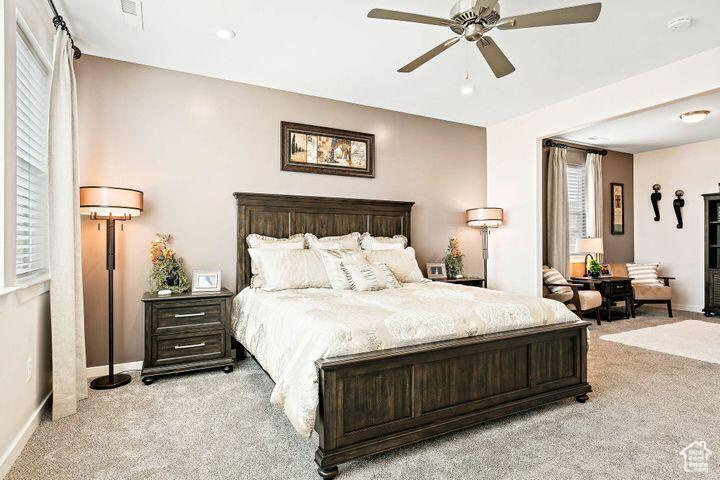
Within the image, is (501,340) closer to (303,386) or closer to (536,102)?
(303,386)

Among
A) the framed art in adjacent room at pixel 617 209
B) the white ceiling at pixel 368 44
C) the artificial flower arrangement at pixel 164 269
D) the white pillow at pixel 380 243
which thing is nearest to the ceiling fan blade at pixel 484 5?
the white ceiling at pixel 368 44

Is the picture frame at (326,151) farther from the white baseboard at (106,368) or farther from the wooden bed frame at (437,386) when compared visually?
Answer: the wooden bed frame at (437,386)

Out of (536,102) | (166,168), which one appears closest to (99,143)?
(166,168)

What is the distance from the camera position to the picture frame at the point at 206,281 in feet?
12.2

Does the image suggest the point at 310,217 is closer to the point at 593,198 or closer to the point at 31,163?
the point at 31,163

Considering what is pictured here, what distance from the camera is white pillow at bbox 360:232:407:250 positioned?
4.39 m

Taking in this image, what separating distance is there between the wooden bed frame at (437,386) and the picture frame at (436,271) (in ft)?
7.08

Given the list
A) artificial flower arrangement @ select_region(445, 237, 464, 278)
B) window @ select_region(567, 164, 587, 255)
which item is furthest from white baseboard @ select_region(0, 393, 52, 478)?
window @ select_region(567, 164, 587, 255)

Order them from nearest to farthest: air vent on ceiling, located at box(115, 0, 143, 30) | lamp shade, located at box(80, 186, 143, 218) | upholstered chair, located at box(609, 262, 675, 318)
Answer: air vent on ceiling, located at box(115, 0, 143, 30) → lamp shade, located at box(80, 186, 143, 218) → upholstered chair, located at box(609, 262, 675, 318)

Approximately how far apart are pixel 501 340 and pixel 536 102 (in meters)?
3.38

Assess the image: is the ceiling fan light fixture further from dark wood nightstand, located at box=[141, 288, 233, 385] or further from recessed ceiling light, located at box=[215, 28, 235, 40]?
dark wood nightstand, located at box=[141, 288, 233, 385]

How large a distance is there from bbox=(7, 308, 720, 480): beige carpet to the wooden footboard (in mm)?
112

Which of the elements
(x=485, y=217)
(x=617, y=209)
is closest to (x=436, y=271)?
(x=485, y=217)

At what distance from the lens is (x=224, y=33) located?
3.20 meters
